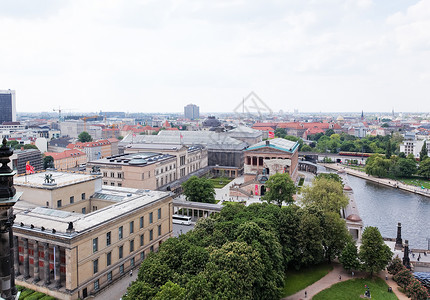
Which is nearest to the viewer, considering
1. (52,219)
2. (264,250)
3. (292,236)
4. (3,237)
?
(3,237)

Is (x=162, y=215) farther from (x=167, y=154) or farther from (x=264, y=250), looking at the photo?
Answer: (x=167, y=154)

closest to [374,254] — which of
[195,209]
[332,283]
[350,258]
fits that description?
[350,258]

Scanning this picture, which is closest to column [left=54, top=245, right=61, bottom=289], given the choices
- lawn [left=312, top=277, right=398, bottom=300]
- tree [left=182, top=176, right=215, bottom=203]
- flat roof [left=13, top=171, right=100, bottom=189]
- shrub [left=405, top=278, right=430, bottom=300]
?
flat roof [left=13, top=171, right=100, bottom=189]

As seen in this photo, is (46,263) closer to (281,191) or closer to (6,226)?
(6,226)

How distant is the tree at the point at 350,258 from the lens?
47.5 m

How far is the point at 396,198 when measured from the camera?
97.5m

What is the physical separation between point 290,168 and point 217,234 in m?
69.5

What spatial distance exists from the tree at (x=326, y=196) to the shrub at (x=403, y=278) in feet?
59.6

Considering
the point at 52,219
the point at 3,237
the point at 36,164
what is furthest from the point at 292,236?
the point at 36,164

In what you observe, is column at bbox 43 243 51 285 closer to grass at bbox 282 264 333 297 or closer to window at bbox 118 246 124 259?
window at bbox 118 246 124 259

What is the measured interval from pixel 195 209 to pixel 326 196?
84.2 ft

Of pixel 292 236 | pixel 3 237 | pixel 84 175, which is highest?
pixel 3 237

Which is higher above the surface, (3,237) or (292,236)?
(3,237)

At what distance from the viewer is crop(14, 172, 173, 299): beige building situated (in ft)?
124
